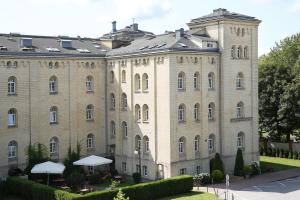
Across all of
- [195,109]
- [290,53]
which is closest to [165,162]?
[195,109]

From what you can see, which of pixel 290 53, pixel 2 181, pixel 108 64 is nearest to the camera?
pixel 2 181

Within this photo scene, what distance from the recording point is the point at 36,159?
171 ft

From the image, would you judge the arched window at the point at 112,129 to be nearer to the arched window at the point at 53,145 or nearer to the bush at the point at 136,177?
the arched window at the point at 53,145

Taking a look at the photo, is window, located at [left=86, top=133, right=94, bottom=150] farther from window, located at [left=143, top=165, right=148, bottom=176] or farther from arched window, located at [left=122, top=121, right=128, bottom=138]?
window, located at [left=143, top=165, right=148, bottom=176]

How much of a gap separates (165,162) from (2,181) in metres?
16.0

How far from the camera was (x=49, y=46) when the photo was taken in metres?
56.1

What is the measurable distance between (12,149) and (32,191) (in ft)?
30.8

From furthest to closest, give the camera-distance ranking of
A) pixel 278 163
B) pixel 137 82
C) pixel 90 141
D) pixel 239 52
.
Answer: pixel 278 163 < pixel 90 141 < pixel 239 52 < pixel 137 82

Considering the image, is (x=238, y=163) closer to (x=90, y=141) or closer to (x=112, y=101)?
(x=112, y=101)

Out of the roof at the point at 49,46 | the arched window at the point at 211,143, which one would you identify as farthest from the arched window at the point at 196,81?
the roof at the point at 49,46

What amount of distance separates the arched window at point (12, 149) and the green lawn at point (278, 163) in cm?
2756

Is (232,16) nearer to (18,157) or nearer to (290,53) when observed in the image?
(18,157)

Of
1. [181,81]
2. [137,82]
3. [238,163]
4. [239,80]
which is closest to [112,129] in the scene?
[137,82]

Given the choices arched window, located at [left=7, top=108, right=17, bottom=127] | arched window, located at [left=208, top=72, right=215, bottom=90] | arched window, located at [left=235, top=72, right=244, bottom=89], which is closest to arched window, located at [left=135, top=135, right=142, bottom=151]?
arched window, located at [left=208, top=72, right=215, bottom=90]
